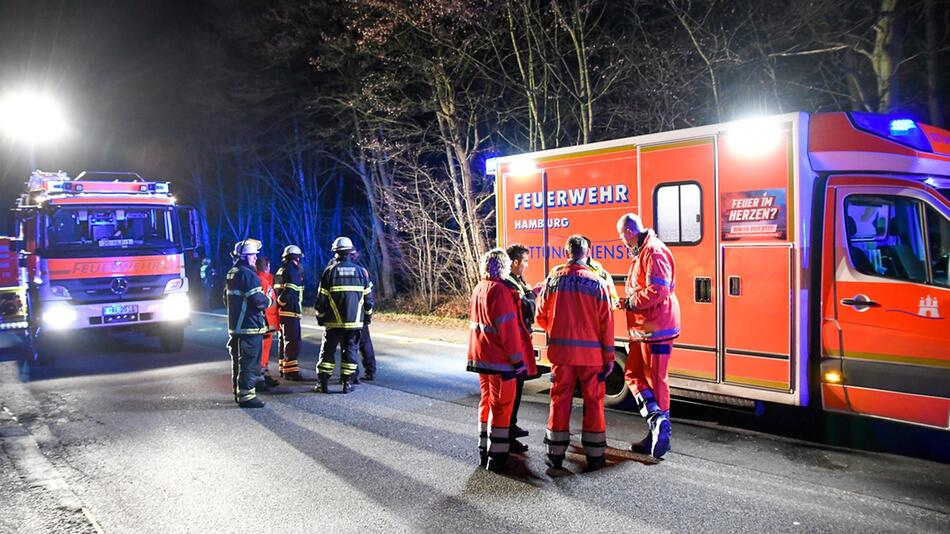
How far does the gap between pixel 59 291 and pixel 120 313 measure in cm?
93

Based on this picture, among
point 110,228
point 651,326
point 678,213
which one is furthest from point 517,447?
point 110,228

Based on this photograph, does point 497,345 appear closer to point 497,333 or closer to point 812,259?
point 497,333

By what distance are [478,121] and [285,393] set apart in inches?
423

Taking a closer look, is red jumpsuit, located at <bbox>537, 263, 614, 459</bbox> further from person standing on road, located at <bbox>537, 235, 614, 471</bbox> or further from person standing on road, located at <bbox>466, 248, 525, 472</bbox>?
person standing on road, located at <bbox>466, 248, 525, 472</bbox>

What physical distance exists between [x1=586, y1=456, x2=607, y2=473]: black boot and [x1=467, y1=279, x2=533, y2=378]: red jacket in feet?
2.87

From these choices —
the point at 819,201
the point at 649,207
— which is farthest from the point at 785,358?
the point at 649,207

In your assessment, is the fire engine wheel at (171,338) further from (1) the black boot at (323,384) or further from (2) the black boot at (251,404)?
(2) the black boot at (251,404)

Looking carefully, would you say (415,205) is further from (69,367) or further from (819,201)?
(819,201)

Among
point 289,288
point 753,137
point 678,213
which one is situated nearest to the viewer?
point 753,137

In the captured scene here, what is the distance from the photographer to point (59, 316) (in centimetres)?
1070

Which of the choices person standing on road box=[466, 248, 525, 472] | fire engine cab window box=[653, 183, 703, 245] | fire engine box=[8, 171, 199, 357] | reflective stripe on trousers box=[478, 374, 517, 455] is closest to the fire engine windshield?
fire engine box=[8, 171, 199, 357]

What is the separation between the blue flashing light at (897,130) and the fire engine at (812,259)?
10 mm

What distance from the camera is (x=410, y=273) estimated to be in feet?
64.1

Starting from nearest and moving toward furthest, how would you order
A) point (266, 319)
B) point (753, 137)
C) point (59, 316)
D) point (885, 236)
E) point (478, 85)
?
point (885, 236) < point (753, 137) < point (266, 319) < point (59, 316) < point (478, 85)
